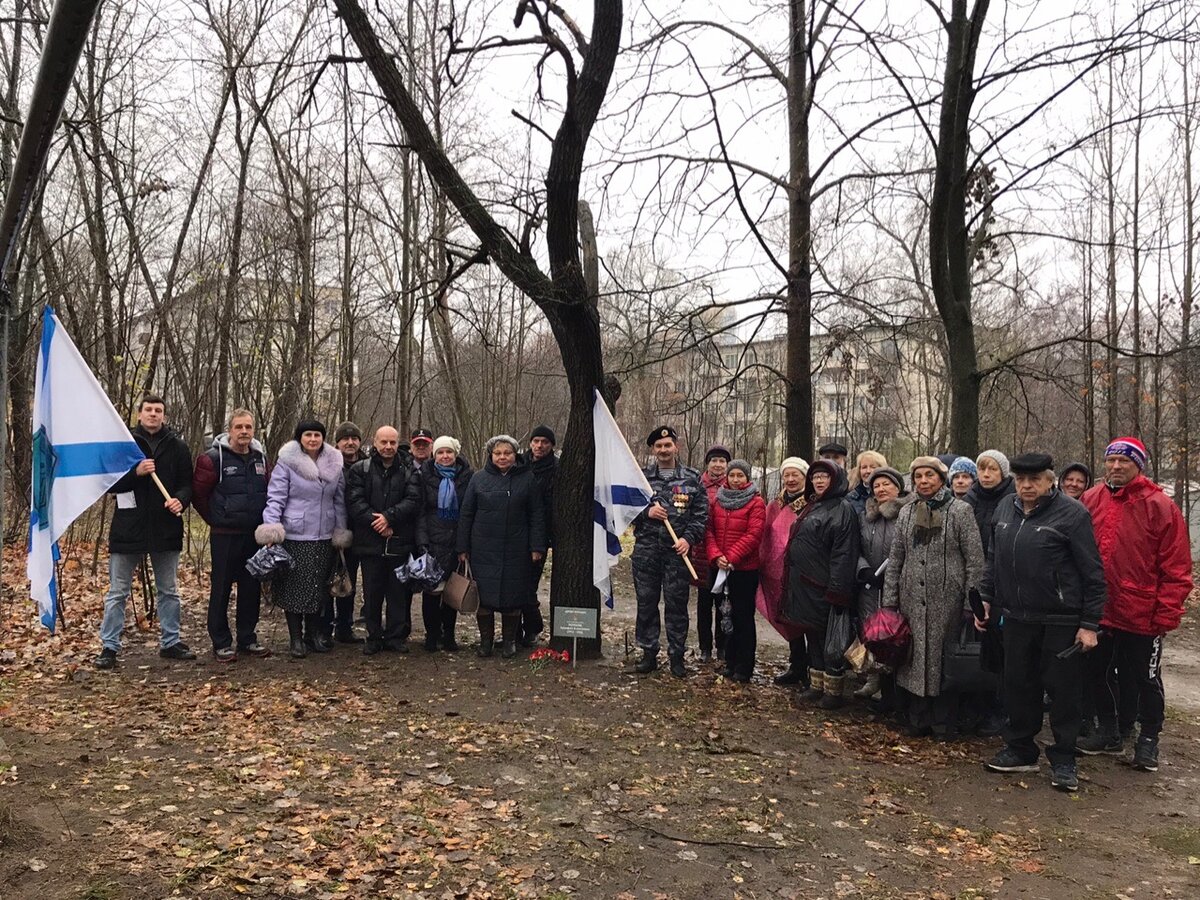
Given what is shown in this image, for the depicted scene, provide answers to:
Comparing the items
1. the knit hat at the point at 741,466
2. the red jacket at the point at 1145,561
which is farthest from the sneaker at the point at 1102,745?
the knit hat at the point at 741,466

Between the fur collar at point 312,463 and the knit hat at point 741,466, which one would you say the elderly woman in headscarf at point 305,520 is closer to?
A: the fur collar at point 312,463

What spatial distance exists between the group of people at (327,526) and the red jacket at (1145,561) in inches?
175

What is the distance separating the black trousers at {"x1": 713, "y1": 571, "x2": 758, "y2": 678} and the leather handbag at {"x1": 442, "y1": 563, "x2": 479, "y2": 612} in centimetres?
222

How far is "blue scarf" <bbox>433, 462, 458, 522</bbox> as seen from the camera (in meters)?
7.74

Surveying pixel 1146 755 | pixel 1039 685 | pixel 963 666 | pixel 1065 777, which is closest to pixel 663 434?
pixel 963 666

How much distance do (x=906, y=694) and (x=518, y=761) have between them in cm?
305

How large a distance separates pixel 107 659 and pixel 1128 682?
7.77 m

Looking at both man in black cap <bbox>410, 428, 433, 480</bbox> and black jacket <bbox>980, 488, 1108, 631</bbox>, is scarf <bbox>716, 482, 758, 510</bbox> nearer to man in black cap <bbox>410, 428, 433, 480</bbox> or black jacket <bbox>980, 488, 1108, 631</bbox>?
black jacket <bbox>980, 488, 1108, 631</bbox>

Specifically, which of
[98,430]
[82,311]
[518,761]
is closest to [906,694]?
[518,761]

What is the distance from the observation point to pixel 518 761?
5.25 metres

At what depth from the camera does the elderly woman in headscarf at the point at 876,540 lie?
6.27 metres

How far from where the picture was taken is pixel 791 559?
666 cm

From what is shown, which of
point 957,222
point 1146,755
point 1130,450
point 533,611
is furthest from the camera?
point 957,222

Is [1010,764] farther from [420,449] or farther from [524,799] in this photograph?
[420,449]
